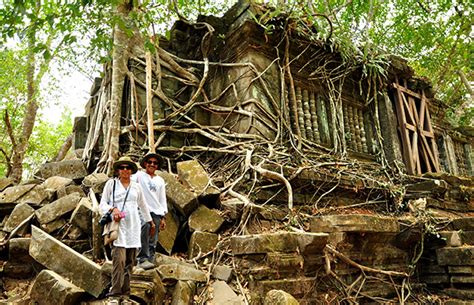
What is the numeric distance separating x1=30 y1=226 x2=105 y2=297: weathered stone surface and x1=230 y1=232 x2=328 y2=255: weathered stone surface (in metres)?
1.25

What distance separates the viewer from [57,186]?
475 cm

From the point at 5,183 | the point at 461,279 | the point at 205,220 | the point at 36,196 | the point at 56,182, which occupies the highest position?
the point at 5,183

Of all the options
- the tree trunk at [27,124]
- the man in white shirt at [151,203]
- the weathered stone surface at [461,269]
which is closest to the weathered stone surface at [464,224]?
the weathered stone surface at [461,269]

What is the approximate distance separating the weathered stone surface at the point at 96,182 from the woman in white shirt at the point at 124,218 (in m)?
1.02

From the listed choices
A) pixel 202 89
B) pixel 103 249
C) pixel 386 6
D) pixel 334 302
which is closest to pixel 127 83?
pixel 202 89

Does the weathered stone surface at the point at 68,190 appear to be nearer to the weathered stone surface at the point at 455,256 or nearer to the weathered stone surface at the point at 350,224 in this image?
the weathered stone surface at the point at 350,224

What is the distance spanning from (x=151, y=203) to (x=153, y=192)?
12cm

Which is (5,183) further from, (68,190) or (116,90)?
(116,90)

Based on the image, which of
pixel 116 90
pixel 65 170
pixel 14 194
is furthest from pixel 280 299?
pixel 116 90

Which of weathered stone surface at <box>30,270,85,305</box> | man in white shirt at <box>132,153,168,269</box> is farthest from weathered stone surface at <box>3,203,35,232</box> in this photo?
man in white shirt at <box>132,153,168,269</box>

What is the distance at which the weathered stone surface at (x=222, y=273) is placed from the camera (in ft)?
10.6

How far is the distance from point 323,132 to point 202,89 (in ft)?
7.52

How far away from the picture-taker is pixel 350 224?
3.61 m

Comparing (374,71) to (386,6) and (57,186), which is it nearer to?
(386,6)
